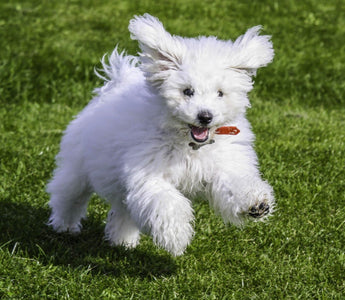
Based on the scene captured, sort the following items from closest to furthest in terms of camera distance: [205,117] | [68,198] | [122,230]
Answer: [205,117], [122,230], [68,198]

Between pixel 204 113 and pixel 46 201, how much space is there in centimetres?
249

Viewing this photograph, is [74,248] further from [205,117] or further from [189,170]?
[205,117]

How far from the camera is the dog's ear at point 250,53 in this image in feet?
14.1

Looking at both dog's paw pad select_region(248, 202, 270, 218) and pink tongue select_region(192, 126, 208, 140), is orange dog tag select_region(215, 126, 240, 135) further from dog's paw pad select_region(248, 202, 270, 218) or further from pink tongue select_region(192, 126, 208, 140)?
dog's paw pad select_region(248, 202, 270, 218)

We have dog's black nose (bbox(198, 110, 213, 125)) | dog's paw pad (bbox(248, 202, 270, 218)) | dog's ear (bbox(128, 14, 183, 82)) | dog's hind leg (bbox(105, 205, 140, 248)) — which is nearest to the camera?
dog's black nose (bbox(198, 110, 213, 125))

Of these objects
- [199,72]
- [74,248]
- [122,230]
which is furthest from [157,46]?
[74,248]

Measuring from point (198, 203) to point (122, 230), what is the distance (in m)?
0.65

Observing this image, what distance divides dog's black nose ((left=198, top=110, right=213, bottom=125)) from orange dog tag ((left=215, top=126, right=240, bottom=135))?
32 centimetres

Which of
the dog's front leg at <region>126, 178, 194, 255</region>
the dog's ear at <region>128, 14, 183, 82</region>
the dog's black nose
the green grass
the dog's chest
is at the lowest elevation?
the green grass

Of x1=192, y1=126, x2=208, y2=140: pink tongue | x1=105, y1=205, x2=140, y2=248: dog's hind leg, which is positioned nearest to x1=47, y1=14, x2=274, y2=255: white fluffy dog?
x1=192, y1=126, x2=208, y2=140: pink tongue

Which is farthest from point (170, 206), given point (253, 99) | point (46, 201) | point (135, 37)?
point (253, 99)

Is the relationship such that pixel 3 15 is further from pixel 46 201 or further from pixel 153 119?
pixel 153 119

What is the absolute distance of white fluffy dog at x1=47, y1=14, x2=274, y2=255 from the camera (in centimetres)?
411

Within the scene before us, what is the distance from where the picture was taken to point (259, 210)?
4121 millimetres
